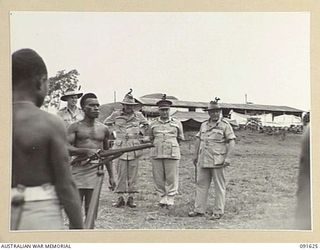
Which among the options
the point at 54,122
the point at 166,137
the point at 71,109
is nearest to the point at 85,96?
the point at 71,109

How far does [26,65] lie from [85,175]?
22.4 inches

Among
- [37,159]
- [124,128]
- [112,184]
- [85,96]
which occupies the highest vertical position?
[85,96]

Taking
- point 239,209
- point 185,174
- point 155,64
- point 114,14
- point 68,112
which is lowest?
point 239,209

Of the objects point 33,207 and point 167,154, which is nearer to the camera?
point 33,207

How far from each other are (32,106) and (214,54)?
0.86 meters

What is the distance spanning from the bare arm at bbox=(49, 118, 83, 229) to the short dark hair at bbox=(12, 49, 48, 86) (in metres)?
0.24

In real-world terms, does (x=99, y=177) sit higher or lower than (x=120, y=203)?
higher

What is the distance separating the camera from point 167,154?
2.68m

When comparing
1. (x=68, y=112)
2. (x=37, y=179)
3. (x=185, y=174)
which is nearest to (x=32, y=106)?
(x=68, y=112)

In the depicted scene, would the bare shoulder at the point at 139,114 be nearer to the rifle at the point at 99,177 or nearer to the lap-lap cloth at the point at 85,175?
the rifle at the point at 99,177

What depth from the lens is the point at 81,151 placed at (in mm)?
2639

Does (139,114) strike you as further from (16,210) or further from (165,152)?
(16,210)

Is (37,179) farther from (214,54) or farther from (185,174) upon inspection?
(214,54)

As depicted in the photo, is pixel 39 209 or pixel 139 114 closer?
pixel 39 209
